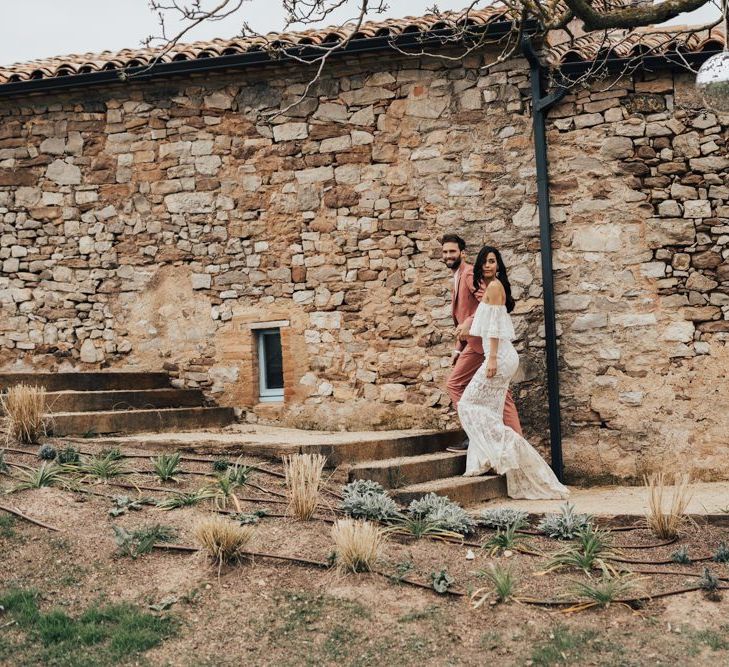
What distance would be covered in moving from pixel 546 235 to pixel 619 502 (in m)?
2.42

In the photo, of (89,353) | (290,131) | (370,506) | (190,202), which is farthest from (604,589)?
(89,353)

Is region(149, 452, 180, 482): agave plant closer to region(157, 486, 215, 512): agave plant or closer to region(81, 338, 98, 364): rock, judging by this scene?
region(157, 486, 215, 512): agave plant

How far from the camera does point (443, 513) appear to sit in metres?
6.05

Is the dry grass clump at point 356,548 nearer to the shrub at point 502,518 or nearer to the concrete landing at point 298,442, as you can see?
the shrub at point 502,518

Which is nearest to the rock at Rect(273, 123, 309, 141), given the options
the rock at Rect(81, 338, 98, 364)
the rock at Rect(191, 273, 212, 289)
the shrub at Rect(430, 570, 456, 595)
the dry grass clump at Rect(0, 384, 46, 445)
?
the rock at Rect(191, 273, 212, 289)

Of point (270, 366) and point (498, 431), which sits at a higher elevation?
point (270, 366)

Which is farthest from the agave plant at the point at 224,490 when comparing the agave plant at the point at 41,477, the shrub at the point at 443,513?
the shrub at the point at 443,513

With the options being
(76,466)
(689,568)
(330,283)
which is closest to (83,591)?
(76,466)

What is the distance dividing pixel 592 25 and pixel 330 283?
3.71 meters

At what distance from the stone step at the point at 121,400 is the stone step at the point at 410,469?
257 cm

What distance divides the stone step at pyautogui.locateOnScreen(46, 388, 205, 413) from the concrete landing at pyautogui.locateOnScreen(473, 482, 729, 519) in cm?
342

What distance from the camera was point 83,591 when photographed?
511 cm

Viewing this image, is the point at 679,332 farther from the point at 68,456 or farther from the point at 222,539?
the point at 68,456

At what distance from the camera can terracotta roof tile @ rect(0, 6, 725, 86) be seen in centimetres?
817
